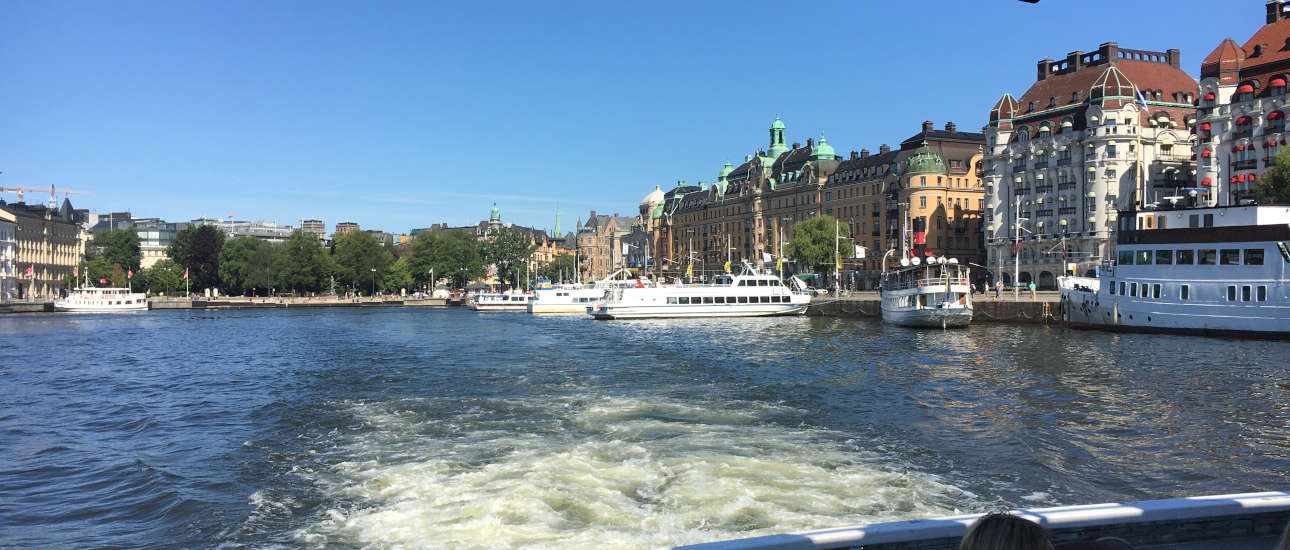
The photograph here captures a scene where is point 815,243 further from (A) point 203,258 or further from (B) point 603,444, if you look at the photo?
(A) point 203,258

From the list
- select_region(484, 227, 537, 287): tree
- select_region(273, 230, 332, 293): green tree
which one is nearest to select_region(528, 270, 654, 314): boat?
select_region(273, 230, 332, 293): green tree

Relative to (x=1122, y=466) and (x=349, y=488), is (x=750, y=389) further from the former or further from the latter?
(x=349, y=488)

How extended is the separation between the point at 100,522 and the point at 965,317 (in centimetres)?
6059

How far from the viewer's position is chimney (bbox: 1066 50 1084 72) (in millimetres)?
104938

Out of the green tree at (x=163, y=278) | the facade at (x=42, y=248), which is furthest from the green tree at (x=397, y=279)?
the facade at (x=42, y=248)

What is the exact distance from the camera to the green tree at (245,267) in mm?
168000

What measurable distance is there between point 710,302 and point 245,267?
116 meters

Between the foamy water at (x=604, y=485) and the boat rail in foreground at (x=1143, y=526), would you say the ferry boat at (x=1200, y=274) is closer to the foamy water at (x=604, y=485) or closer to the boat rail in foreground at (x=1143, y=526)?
the foamy water at (x=604, y=485)

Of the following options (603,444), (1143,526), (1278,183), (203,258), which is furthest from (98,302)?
(1143,526)

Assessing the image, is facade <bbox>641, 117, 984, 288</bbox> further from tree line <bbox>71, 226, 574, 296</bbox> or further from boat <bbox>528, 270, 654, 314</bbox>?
tree line <bbox>71, 226, 574, 296</bbox>

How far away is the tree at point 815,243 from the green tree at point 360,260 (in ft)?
312

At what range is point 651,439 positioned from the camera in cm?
2020

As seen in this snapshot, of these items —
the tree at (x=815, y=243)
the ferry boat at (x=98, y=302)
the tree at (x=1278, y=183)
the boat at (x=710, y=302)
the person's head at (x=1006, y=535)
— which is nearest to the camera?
the person's head at (x=1006, y=535)

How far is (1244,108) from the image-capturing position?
80188mm
